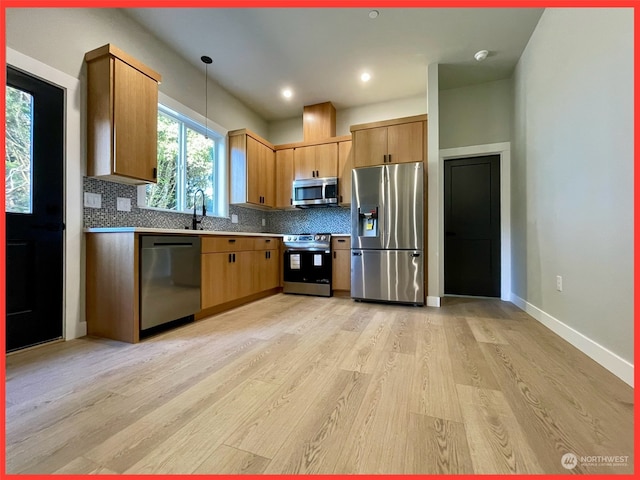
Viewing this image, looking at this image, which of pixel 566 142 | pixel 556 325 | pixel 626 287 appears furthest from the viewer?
pixel 556 325

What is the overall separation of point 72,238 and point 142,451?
191 cm

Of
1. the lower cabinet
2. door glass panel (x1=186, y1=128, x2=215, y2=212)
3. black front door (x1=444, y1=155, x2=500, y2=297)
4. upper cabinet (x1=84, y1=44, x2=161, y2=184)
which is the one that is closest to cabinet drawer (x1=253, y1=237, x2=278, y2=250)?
the lower cabinet

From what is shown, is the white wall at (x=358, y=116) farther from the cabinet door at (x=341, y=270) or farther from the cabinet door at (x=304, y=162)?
the cabinet door at (x=341, y=270)

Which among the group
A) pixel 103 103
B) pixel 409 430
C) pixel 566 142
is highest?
pixel 103 103

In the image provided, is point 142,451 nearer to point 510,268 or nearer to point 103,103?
point 103,103

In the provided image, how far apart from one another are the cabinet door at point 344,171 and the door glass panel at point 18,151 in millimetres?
3140

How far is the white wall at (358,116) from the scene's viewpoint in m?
4.11

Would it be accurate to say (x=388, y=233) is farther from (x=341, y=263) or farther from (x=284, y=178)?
(x=284, y=178)

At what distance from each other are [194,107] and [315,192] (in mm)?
1866

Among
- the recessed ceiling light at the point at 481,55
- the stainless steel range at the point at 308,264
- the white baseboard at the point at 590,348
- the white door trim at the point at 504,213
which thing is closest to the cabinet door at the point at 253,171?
the stainless steel range at the point at 308,264

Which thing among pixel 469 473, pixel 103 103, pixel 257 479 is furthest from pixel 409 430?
pixel 103 103

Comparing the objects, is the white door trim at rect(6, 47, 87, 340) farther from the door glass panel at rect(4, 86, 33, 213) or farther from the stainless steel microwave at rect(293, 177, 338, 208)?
the stainless steel microwave at rect(293, 177, 338, 208)

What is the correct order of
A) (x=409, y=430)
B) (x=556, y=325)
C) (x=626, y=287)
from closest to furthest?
(x=409, y=430)
(x=626, y=287)
(x=556, y=325)

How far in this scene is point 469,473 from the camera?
0.88 metres
